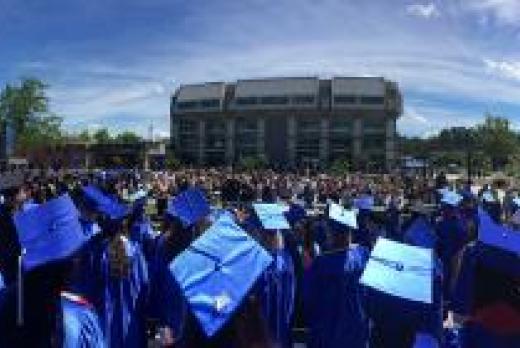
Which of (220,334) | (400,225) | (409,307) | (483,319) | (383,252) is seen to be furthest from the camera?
(400,225)

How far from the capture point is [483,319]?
594 cm

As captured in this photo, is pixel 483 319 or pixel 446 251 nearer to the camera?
pixel 483 319

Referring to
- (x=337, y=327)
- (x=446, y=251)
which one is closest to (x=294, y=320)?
(x=337, y=327)

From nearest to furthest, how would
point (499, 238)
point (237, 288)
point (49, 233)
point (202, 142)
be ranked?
point (237, 288)
point (499, 238)
point (49, 233)
point (202, 142)

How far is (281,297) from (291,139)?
423 ft

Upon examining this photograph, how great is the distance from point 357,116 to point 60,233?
128 metres

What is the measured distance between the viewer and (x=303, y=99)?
136625 mm

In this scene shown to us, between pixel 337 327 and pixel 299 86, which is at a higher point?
pixel 299 86

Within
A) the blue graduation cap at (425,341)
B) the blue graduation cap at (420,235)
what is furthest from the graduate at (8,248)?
the blue graduation cap at (420,235)

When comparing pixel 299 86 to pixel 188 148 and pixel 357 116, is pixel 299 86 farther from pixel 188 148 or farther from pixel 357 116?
pixel 188 148

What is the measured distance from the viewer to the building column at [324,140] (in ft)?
442

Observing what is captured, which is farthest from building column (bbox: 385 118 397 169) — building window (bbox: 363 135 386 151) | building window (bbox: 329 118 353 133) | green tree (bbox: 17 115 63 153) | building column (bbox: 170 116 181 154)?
green tree (bbox: 17 115 63 153)

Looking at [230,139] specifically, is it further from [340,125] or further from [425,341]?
[425,341]

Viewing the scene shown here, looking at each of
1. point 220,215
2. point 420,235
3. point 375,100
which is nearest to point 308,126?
point 375,100
